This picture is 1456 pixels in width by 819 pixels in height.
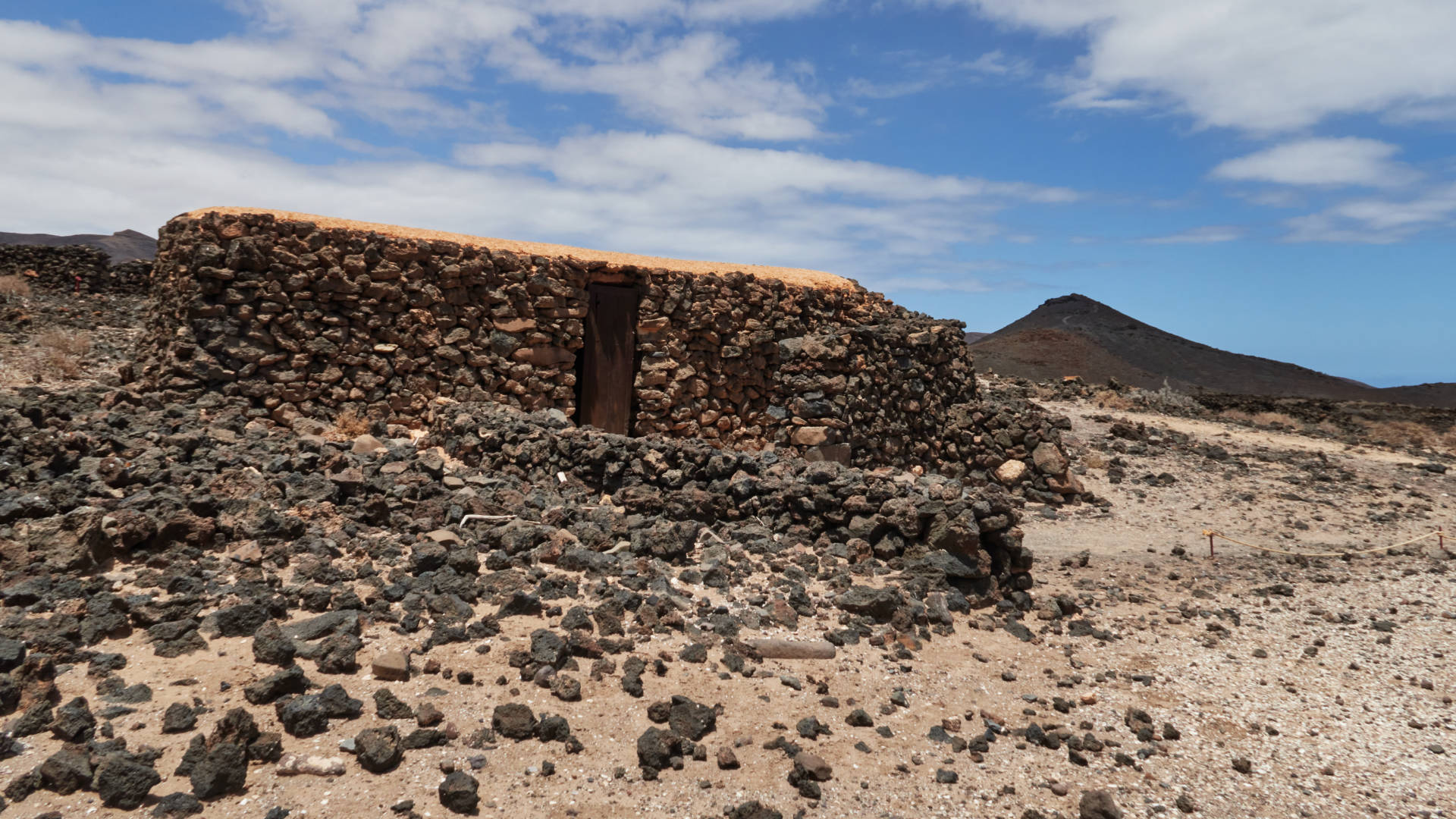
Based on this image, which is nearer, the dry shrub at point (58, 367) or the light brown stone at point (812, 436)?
the light brown stone at point (812, 436)

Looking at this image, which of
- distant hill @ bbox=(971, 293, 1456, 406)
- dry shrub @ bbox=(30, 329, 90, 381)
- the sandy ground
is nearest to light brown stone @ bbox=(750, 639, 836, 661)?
the sandy ground

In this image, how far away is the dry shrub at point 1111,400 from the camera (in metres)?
20.5

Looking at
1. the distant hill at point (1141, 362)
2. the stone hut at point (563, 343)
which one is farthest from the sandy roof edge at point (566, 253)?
the distant hill at point (1141, 362)

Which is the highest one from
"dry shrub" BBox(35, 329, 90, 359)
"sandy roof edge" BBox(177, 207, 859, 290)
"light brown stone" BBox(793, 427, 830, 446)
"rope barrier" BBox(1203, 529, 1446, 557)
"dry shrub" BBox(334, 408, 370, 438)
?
"sandy roof edge" BBox(177, 207, 859, 290)

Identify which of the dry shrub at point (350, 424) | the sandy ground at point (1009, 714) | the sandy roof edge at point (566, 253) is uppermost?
the sandy roof edge at point (566, 253)

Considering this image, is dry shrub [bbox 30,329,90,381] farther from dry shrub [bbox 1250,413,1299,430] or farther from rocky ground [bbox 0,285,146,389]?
dry shrub [bbox 1250,413,1299,430]

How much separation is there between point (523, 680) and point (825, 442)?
6.79m

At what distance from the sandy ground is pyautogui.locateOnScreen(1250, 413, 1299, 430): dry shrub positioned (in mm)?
15881

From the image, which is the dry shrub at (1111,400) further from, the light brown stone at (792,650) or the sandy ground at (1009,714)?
the light brown stone at (792,650)

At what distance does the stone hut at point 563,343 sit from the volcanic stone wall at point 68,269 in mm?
13367

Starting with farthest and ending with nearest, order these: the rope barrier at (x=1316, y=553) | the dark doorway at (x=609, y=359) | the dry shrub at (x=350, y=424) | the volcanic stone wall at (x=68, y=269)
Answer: the volcanic stone wall at (x=68, y=269) < the dark doorway at (x=609, y=359) < the dry shrub at (x=350, y=424) < the rope barrier at (x=1316, y=553)

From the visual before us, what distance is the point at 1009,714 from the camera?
4730 millimetres

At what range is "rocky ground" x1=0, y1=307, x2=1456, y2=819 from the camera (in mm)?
3648

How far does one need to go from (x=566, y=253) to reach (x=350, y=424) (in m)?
3.48
